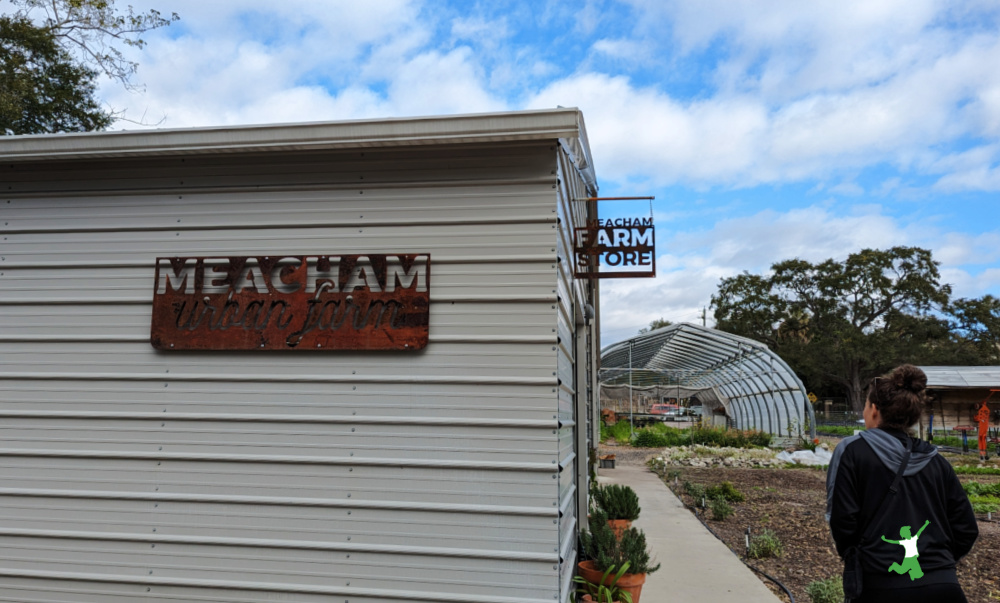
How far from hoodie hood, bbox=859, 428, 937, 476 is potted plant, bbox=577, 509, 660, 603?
2021 mm

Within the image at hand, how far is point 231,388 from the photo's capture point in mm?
3920

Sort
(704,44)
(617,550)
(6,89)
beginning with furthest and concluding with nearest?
(6,89) → (704,44) → (617,550)

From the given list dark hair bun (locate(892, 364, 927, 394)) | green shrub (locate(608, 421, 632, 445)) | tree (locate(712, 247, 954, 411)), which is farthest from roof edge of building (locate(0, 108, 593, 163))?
tree (locate(712, 247, 954, 411))

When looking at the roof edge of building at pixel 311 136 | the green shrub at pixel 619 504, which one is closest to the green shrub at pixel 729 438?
the green shrub at pixel 619 504

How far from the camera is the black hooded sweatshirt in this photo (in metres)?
2.59

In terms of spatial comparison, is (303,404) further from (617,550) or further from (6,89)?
(6,89)

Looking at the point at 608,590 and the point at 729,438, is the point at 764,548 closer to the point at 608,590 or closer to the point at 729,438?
the point at 608,590

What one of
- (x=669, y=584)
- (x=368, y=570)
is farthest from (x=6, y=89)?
(x=669, y=584)

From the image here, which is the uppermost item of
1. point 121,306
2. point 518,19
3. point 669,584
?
point 518,19

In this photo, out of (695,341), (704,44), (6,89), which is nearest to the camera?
(704,44)

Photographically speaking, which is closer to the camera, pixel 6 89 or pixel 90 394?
pixel 90 394

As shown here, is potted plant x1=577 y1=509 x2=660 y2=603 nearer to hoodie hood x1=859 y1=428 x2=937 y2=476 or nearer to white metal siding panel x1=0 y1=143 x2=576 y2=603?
white metal siding panel x1=0 y1=143 x2=576 y2=603

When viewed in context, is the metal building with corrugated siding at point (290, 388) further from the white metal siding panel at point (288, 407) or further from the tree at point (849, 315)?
the tree at point (849, 315)

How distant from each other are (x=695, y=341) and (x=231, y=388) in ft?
65.4
